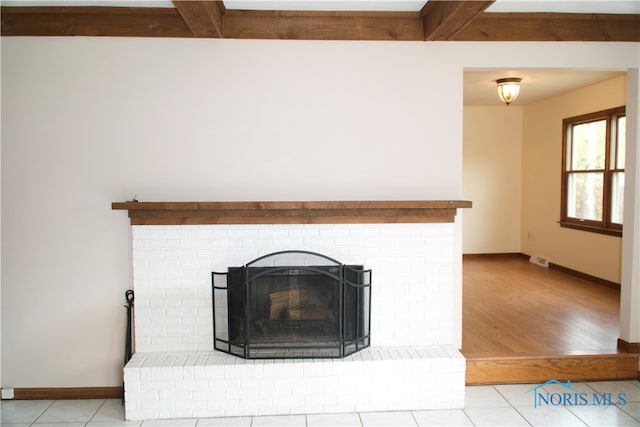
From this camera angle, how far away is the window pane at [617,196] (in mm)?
5141

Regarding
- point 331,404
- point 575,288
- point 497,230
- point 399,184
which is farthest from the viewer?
point 497,230

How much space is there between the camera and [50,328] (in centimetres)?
304

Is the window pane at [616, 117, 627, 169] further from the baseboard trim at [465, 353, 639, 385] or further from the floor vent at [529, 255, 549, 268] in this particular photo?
the baseboard trim at [465, 353, 639, 385]

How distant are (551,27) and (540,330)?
2231mm

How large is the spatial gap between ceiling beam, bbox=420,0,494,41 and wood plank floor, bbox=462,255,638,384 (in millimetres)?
2077

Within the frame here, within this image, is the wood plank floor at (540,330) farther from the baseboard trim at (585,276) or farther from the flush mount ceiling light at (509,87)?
the flush mount ceiling light at (509,87)

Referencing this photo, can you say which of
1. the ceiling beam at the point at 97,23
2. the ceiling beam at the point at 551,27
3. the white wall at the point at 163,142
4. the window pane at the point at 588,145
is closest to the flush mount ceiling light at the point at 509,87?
the window pane at the point at 588,145

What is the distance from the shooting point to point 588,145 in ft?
18.6

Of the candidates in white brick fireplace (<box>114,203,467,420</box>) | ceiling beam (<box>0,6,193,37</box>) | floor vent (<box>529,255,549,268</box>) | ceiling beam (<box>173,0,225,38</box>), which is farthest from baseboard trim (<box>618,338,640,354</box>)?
ceiling beam (<box>0,6,193,37</box>)

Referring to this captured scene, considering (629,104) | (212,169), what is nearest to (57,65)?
(212,169)

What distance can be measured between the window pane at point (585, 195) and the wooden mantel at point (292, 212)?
3.40 metres

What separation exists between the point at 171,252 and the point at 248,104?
1.05m

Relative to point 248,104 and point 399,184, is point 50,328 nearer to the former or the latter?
point 248,104

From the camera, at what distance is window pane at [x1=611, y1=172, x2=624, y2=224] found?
514 centimetres
